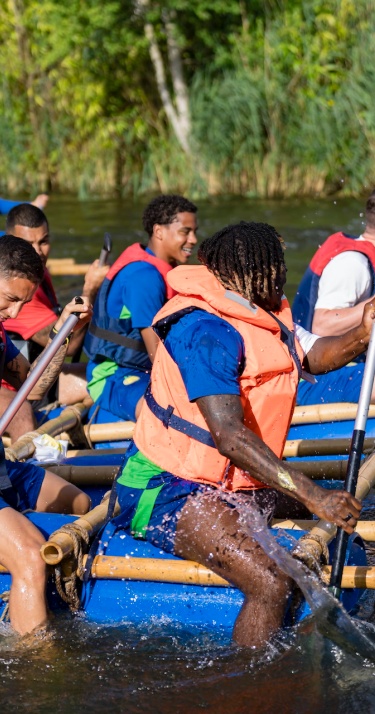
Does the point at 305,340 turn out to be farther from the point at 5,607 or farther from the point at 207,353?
the point at 5,607

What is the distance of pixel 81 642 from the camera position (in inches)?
145

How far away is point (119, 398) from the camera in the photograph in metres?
5.60

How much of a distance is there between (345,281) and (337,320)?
0.74ft

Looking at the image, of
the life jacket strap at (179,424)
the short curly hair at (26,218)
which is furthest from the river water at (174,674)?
the short curly hair at (26,218)

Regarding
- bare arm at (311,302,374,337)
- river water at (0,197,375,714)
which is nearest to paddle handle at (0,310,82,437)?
river water at (0,197,375,714)

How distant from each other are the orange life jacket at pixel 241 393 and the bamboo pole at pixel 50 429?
135 cm

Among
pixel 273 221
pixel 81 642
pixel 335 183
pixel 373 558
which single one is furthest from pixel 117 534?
pixel 335 183

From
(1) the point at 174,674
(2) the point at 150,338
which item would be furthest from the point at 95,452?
(1) the point at 174,674

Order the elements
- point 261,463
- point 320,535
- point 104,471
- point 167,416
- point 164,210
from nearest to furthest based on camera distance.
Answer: point 261,463
point 167,416
point 320,535
point 104,471
point 164,210

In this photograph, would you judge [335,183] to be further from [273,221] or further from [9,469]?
[9,469]

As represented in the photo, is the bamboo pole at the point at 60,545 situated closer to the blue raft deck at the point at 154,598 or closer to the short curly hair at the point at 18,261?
the blue raft deck at the point at 154,598

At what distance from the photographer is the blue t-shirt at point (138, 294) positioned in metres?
5.47

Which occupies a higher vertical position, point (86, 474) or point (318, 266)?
point (318, 266)

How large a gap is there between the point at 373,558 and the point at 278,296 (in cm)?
141
